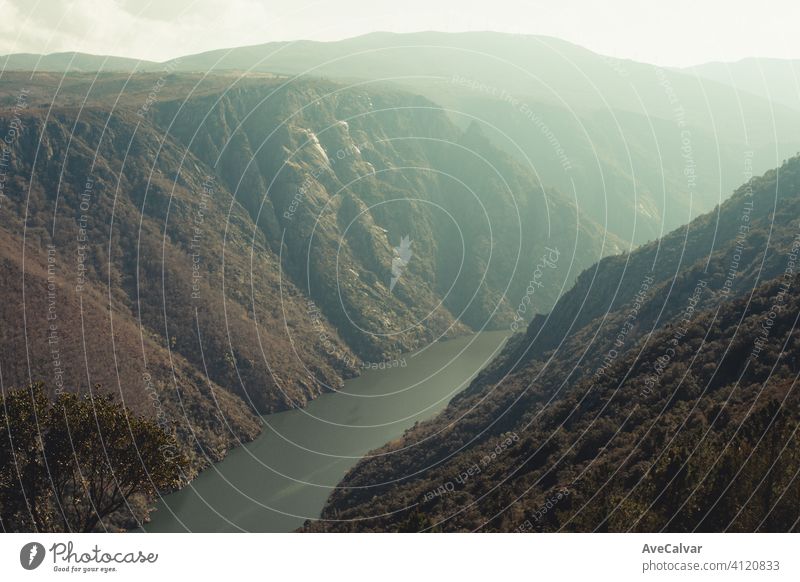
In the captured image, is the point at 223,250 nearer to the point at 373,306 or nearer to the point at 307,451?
the point at 373,306

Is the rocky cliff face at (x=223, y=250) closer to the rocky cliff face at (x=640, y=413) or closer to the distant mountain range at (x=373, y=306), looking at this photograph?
the distant mountain range at (x=373, y=306)

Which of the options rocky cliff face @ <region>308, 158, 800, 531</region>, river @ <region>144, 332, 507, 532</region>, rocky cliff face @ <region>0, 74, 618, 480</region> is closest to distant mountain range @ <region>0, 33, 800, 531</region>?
rocky cliff face @ <region>308, 158, 800, 531</region>

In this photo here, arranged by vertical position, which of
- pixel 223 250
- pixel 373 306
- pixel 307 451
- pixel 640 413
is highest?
pixel 640 413

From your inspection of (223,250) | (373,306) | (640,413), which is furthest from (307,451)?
(373,306)

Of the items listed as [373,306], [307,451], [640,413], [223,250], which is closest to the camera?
[640,413]

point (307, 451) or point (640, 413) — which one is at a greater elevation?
point (640, 413)

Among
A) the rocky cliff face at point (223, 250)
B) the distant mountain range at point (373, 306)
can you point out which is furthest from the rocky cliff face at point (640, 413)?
the rocky cliff face at point (223, 250)

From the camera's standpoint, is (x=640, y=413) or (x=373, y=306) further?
(x=373, y=306)

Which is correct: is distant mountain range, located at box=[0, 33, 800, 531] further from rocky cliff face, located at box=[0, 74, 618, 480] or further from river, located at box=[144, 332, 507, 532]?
river, located at box=[144, 332, 507, 532]

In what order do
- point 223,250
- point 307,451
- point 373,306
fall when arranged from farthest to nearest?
1. point 373,306
2. point 223,250
3. point 307,451
